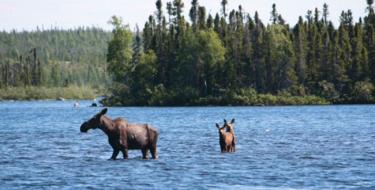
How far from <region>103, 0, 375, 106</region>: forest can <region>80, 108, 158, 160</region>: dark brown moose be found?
102 meters

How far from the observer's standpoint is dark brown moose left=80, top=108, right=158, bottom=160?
35719 millimetres

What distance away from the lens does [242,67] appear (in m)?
148

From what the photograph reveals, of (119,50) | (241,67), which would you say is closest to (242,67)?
(241,67)

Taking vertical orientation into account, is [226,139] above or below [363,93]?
below

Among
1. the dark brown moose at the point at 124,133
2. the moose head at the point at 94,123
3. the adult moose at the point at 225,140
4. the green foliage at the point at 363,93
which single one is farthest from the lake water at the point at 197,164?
the green foliage at the point at 363,93

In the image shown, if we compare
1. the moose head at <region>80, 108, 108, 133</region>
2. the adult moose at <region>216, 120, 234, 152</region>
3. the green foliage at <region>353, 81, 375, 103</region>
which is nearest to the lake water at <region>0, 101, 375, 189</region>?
the adult moose at <region>216, 120, 234, 152</region>

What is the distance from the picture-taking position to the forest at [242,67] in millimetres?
140875

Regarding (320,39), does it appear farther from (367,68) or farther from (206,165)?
(206,165)

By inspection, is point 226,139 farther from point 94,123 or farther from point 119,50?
point 119,50

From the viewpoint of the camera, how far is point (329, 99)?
139250 mm

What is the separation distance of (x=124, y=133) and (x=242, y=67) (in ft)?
372

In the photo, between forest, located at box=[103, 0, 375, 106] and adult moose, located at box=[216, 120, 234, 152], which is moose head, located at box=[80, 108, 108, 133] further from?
forest, located at box=[103, 0, 375, 106]

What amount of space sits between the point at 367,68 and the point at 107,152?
109 metres

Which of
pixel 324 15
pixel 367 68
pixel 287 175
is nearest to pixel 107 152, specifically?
pixel 287 175
